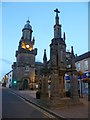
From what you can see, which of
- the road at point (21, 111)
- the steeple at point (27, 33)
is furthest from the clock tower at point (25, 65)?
the road at point (21, 111)

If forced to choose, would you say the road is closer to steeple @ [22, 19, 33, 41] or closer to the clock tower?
the clock tower

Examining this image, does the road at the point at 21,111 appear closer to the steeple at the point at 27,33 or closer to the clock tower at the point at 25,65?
the clock tower at the point at 25,65

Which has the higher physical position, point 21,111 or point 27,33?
point 27,33

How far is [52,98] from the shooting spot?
1739 centimetres

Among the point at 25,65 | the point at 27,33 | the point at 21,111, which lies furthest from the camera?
the point at 27,33

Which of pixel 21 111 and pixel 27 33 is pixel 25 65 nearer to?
pixel 27 33

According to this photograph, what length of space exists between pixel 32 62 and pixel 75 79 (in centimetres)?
4617

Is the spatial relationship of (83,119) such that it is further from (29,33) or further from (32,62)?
(29,33)

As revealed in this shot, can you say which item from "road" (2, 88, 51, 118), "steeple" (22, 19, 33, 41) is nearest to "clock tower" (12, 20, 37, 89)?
"steeple" (22, 19, 33, 41)

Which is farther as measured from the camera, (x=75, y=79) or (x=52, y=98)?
(x=75, y=79)

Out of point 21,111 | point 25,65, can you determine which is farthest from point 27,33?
point 21,111

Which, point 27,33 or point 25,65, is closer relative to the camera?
point 25,65

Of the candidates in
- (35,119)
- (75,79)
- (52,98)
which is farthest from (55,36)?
(35,119)

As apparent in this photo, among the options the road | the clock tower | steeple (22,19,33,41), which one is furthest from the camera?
steeple (22,19,33,41)
